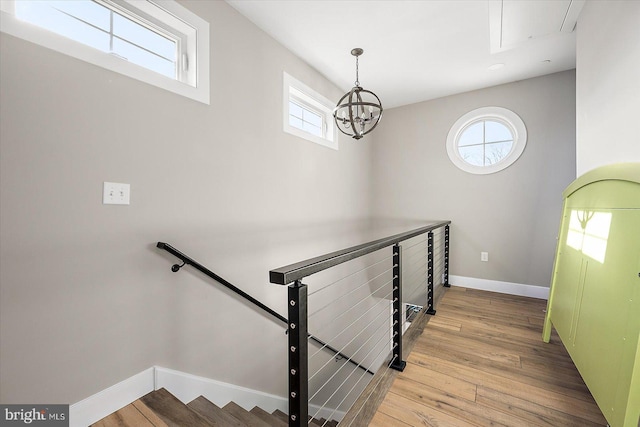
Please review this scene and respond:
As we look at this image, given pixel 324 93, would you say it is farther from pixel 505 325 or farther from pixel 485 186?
pixel 505 325

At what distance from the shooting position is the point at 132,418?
149 cm

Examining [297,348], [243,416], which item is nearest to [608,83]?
[297,348]

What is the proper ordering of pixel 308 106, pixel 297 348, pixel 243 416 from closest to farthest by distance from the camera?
pixel 297 348 → pixel 243 416 → pixel 308 106

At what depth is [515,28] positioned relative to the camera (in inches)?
93.7

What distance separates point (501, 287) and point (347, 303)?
195 cm

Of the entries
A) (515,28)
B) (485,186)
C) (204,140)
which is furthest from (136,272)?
(485,186)

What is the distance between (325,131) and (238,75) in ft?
4.89

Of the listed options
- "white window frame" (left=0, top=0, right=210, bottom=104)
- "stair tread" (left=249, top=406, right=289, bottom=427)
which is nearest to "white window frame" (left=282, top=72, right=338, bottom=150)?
"white window frame" (left=0, top=0, right=210, bottom=104)

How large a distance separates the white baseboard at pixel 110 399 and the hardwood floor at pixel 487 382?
133 centimetres

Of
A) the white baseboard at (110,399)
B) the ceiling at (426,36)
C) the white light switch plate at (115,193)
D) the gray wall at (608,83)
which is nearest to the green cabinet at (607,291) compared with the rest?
the gray wall at (608,83)

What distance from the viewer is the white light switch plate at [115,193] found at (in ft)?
4.89

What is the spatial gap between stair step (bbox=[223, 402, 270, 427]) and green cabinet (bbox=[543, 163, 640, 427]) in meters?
1.90

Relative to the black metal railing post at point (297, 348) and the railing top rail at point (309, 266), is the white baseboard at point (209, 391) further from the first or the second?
the railing top rail at point (309, 266)

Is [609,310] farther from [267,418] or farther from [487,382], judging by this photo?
[267,418]
